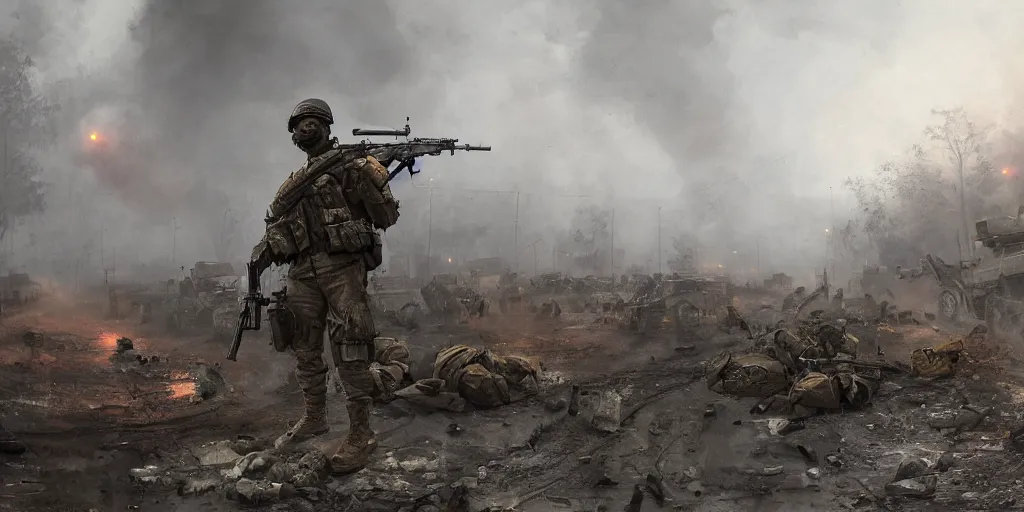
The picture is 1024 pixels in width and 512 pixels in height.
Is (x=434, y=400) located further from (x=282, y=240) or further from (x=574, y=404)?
(x=282, y=240)

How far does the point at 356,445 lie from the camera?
380cm

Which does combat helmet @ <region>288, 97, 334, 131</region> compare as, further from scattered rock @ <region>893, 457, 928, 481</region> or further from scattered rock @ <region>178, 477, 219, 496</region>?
scattered rock @ <region>893, 457, 928, 481</region>

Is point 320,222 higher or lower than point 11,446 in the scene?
higher

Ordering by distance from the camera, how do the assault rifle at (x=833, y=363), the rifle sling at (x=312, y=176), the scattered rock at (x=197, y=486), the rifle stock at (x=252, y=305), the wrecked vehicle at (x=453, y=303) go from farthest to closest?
the wrecked vehicle at (x=453, y=303)
the assault rifle at (x=833, y=363)
the rifle stock at (x=252, y=305)
the rifle sling at (x=312, y=176)
the scattered rock at (x=197, y=486)

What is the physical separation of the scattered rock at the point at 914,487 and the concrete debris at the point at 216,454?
14.1ft

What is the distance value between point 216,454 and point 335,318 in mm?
1379

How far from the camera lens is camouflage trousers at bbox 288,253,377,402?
12.8 feet

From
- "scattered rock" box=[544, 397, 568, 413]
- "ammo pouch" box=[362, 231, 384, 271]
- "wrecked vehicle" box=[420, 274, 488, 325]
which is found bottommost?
"scattered rock" box=[544, 397, 568, 413]

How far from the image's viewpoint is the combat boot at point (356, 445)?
12.0 ft

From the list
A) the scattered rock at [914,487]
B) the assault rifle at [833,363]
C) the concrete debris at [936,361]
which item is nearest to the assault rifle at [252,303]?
the scattered rock at [914,487]

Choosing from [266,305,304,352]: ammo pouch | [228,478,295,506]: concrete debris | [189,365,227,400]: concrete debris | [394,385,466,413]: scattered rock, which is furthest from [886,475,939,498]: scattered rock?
[189,365,227,400]: concrete debris

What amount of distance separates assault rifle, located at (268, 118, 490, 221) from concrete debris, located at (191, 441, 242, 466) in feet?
5.89

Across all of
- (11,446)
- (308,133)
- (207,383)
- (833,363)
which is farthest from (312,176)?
(833,363)

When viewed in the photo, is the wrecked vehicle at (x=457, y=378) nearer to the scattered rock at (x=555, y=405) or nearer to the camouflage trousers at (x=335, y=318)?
the scattered rock at (x=555, y=405)
